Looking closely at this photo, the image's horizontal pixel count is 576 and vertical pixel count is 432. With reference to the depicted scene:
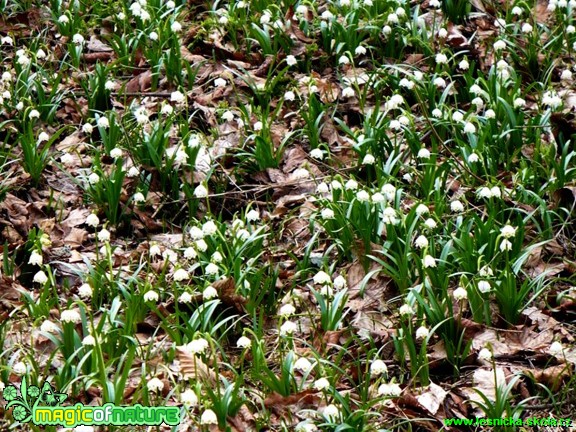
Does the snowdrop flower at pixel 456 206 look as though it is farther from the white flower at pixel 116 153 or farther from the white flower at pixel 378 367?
the white flower at pixel 116 153

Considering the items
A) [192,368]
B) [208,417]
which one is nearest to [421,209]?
[192,368]

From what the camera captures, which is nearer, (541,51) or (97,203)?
(97,203)

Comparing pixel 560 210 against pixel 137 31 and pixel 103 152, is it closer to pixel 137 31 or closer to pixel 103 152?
pixel 103 152

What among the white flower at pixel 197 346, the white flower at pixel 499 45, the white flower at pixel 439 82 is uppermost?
the white flower at pixel 499 45

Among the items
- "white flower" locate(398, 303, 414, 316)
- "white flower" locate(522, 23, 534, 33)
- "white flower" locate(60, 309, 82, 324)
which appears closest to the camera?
"white flower" locate(60, 309, 82, 324)

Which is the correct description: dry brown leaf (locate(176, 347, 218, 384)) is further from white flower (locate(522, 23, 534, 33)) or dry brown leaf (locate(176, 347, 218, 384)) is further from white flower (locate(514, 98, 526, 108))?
white flower (locate(522, 23, 534, 33))

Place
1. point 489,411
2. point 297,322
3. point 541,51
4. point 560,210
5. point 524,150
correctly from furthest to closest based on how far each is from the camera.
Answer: point 541,51 → point 524,150 → point 560,210 → point 297,322 → point 489,411

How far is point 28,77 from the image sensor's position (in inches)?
197

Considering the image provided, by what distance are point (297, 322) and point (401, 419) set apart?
2.24 feet

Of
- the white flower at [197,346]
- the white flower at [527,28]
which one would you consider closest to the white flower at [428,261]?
the white flower at [197,346]

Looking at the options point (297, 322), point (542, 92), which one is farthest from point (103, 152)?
point (542, 92)

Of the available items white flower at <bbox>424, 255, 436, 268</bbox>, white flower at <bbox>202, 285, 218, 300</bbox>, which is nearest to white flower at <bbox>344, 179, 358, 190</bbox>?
white flower at <bbox>424, 255, 436, 268</bbox>

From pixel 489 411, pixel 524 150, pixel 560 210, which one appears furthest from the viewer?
pixel 524 150

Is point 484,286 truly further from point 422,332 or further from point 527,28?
point 527,28
